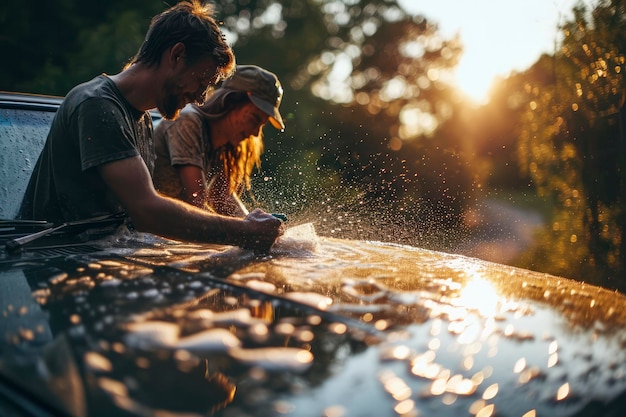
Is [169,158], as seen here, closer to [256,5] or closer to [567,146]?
[567,146]

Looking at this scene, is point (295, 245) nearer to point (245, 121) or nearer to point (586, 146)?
point (245, 121)

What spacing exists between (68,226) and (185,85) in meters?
0.90

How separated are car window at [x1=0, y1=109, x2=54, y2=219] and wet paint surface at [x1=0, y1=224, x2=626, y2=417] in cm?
75

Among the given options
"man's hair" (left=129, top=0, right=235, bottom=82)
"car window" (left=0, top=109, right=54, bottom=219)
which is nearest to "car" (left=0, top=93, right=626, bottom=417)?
"car window" (left=0, top=109, right=54, bottom=219)

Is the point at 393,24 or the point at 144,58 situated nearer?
the point at 144,58

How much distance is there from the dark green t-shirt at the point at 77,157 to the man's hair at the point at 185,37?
0.29 meters

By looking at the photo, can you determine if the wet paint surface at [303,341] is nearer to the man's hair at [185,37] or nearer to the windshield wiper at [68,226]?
the windshield wiper at [68,226]

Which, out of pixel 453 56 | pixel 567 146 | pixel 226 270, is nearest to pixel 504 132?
pixel 453 56

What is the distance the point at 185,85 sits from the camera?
2.85 meters

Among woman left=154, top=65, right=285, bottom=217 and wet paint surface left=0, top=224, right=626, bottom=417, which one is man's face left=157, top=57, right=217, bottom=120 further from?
wet paint surface left=0, top=224, right=626, bottom=417

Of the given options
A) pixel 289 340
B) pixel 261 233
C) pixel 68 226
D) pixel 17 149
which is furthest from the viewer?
pixel 17 149

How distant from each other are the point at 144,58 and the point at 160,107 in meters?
0.21

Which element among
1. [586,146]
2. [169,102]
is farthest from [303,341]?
[586,146]

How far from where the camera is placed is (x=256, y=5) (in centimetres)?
1827
